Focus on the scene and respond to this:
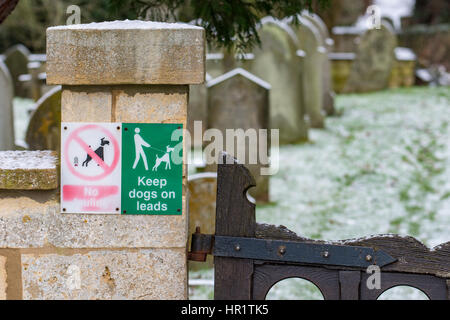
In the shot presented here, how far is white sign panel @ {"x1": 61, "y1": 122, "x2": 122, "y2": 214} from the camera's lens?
2.44m

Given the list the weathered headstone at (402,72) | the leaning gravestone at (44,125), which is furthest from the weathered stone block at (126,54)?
the weathered headstone at (402,72)

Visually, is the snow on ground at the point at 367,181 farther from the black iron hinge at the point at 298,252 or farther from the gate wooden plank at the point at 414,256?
the gate wooden plank at the point at 414,256

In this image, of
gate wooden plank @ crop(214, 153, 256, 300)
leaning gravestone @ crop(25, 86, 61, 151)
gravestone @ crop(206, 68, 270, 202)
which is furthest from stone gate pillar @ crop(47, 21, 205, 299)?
gravestone @ crop(206, 68, 270, 202)

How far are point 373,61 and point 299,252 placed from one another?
12.9 meters

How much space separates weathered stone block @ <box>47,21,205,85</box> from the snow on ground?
2.99 m

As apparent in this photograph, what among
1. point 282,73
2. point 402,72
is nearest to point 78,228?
point 282,73

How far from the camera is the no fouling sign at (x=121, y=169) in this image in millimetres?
2436

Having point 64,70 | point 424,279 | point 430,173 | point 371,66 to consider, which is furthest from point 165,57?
point 371,66

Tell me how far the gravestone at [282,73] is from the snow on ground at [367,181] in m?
0.44

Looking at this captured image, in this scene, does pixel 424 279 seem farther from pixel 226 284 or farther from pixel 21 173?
pixel 21 173

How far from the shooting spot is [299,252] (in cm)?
251

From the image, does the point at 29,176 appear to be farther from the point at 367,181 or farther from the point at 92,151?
the point at 367,181

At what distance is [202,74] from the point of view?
2375 millimetres

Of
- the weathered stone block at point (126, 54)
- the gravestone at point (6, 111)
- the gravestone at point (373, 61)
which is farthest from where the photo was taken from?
the gravestone at point (373, 61)
